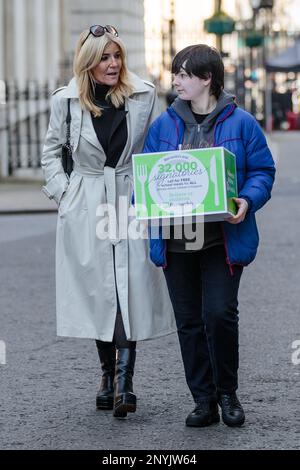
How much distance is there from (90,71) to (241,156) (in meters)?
0.88

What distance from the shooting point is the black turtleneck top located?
20.4ft

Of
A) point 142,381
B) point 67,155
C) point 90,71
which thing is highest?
point 90,71

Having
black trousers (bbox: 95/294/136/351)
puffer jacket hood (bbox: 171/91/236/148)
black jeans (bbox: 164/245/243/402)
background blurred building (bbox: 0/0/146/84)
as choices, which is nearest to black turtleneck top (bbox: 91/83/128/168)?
puffer jacket hood (bbox: 171/91/236/148)

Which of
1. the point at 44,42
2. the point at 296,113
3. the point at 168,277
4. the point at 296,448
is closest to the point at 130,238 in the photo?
the point at 168,277

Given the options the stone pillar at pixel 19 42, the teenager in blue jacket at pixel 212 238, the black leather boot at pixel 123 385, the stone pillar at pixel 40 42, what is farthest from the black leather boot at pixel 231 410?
the stone pillar at pixel 40 42

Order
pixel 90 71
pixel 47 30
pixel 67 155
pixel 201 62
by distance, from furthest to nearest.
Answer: pixel 47 30 → pixel 67 155 → pixel 90 71 → pixel 201 62

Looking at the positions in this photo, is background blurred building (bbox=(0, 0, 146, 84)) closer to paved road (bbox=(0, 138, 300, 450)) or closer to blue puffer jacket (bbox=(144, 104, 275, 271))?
paved road (bbox=(0, 138, 300, 450))

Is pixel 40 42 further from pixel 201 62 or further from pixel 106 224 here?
pixel 201 62

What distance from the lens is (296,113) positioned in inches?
2263

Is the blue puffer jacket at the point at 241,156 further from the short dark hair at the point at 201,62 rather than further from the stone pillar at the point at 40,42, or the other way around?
the stone pillar at the point at 40,42

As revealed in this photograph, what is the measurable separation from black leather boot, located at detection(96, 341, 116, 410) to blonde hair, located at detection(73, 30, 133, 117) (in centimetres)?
115

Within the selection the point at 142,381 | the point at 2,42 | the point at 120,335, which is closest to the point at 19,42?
the point at 2,42

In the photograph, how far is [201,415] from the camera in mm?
6008

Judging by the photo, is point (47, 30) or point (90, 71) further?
point (47, 30)
